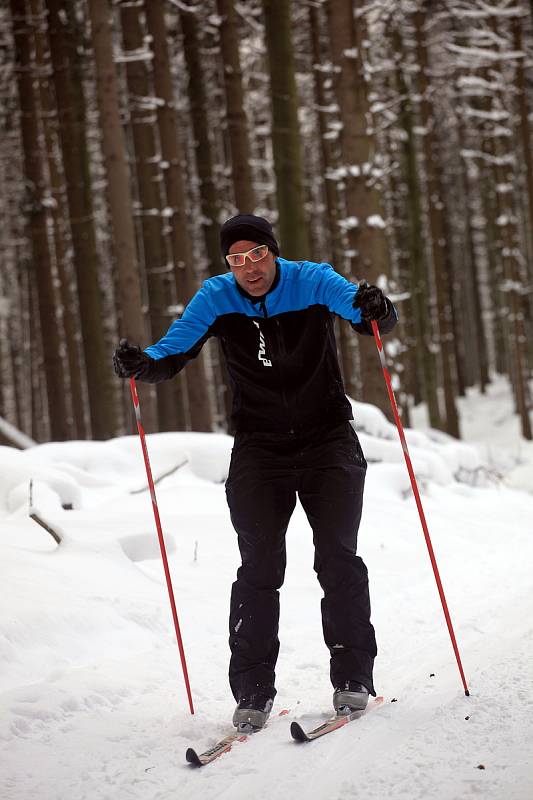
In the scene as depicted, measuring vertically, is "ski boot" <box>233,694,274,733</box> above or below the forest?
below

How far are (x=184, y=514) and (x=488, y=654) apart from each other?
10.6 ft

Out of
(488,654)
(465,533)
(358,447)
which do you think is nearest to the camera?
(358,447)

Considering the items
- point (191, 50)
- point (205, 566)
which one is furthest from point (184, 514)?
point (191, 50)

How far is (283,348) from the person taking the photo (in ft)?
Answer: 12.5

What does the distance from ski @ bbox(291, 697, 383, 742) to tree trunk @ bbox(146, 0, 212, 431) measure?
36.8 ft

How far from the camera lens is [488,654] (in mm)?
4352

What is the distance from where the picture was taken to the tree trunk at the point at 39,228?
15.7m

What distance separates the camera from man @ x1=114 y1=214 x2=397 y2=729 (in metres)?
3.79

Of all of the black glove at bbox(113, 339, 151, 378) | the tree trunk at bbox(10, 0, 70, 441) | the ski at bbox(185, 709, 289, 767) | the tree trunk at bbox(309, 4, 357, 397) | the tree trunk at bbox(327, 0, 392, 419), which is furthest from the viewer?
the tree trunk at bbox(309, 4, 357, 397)

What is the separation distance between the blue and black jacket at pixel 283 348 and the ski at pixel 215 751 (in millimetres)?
1316

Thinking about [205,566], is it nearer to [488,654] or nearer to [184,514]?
[184,514]

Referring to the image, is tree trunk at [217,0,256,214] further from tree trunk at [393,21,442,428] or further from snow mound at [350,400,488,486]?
tree trunk at [393,21,442,428]

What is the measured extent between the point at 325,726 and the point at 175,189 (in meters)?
12.5

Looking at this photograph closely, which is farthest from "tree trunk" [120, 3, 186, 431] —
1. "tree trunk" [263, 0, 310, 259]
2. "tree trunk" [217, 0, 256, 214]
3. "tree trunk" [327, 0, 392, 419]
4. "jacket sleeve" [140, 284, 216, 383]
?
"jacket sleeve" [140, 284, 216, 383]
